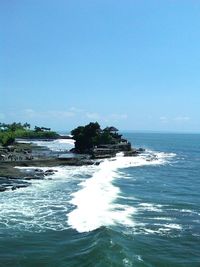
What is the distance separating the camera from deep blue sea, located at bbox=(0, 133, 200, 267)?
33263 mm

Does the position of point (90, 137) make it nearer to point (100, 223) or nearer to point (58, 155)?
point (58, 155)

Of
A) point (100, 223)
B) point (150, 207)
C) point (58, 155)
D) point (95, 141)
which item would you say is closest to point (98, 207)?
point (150, 207)

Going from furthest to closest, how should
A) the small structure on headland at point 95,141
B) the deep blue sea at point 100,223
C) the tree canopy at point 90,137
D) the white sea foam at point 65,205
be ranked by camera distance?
1. the tree canopy at point 90,137
2. the small structure on headland at point 95,141
3. the white sea foam at point 65,205
4. the deep blue sea at point 100,223

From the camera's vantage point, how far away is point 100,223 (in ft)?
138

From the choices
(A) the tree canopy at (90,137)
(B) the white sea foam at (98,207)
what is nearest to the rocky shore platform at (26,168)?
(B) the white sea foam at (98,207)

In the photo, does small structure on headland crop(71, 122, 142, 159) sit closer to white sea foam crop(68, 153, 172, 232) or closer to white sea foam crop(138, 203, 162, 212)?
white sea foam crop(68, 153, 172, 232)

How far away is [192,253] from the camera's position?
35.1 metres

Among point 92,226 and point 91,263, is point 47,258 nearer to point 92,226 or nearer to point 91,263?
point 91,263

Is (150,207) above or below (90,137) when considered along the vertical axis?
below

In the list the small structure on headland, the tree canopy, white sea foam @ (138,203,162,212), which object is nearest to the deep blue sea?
white sea foam @ (138,203,162,212)

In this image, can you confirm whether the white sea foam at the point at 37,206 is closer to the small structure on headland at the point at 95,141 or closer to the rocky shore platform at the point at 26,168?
the rocky shore platform at the point at 26,168

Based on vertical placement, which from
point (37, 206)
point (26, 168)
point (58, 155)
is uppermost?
point (58, 155)

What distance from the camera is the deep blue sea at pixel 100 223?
109 feet

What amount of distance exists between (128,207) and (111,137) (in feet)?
240
